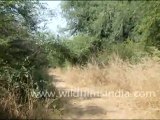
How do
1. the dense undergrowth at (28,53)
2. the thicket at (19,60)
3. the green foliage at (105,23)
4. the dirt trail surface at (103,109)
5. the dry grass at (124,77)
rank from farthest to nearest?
the green foliage at (105,23)
the dry grass at (124,77)
the dirt trail surface at (103,109)
the dense undergrowth at (28,53)
the thicket at (19,60)

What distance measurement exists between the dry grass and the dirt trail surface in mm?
234

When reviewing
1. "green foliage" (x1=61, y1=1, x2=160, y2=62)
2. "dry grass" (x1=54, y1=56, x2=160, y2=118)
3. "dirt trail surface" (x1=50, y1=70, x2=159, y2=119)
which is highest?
"green foliage" (x1=61, y1=1, x2=160, y2=62)

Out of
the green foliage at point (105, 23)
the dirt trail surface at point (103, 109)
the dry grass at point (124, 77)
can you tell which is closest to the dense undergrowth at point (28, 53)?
the dry grass at point (124, 77)

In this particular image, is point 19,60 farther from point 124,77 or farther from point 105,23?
point 105,23

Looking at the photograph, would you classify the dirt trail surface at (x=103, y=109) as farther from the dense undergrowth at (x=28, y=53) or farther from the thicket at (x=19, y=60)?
the thicket at (x=19, y=60)

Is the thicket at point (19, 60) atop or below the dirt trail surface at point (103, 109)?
atop

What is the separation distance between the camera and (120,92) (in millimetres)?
11070

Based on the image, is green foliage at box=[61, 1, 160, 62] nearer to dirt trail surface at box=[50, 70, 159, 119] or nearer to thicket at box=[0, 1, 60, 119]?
dirt trail surface at box=[50, 70, 159, 119]

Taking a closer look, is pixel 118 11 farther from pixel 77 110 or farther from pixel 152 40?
pixel 77 110

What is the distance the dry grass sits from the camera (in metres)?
8.85

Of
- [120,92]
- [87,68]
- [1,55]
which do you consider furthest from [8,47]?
[87,68]

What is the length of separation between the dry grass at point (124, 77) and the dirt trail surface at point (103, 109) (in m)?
0.23

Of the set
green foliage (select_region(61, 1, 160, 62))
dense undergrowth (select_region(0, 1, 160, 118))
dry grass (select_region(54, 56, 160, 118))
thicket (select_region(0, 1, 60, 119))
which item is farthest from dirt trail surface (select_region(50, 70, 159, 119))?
green foliage (select_region(61, 1, 160, 62))

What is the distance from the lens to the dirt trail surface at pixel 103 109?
8.16 m
